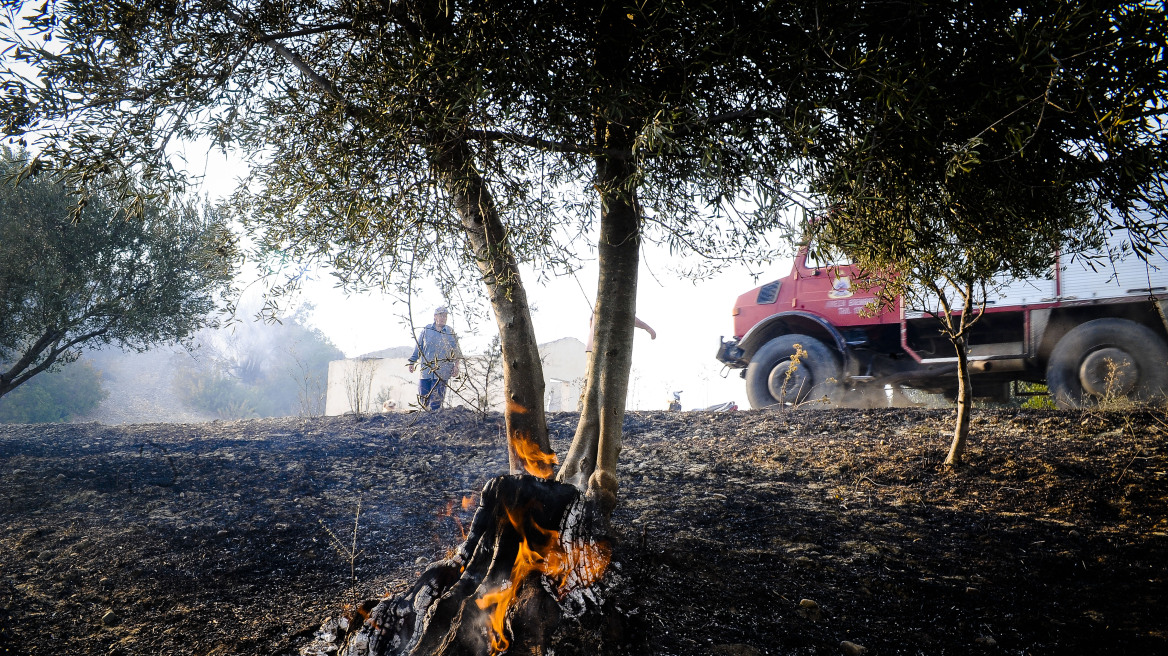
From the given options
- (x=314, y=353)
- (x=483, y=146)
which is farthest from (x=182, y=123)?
(x=314, y=353)

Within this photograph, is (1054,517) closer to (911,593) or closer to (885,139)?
(911,593)

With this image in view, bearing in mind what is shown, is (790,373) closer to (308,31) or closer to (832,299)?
(832,299)

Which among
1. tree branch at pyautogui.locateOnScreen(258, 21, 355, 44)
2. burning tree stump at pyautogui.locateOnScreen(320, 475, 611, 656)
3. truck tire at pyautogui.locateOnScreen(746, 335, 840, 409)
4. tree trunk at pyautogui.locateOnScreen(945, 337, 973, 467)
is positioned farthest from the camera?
truck tire at pyautogui.locateOnScreen(746, 335, 840, 409)

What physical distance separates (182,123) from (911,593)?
5.86 m

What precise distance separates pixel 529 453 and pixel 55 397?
2811 centimetres

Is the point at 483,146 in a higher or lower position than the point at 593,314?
higher

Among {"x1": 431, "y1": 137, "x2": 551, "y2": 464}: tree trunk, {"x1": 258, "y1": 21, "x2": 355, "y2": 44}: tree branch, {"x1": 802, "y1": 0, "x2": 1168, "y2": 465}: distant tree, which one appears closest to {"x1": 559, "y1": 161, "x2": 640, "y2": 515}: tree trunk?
{"x1": 431, "y1": 137, "x2": 551, "y2": 464}: tree trunk

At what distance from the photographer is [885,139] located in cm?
279

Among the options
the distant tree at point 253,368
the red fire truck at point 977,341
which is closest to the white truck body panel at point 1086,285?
the red fire truck at point 977,341

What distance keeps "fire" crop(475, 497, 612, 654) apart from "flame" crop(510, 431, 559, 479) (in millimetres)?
996

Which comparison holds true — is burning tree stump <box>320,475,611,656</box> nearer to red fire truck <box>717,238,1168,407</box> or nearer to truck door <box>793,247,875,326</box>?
red fire truck <box>717,238,1168,407</box>

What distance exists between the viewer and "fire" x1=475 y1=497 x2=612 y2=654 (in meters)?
2.99

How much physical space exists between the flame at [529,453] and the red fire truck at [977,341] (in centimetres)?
491

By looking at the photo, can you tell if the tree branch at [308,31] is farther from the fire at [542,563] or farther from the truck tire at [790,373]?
the truck tire at [790,373]
